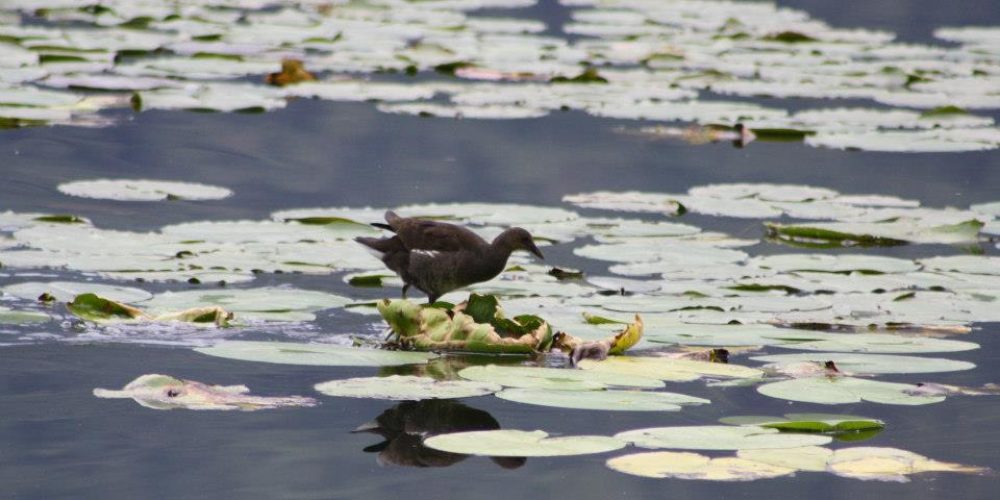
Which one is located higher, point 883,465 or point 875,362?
point 875,362

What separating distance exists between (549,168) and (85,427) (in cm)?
515

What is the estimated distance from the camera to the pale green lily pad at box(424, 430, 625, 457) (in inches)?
160

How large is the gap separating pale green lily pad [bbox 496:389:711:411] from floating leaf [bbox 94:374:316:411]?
59 centimetres

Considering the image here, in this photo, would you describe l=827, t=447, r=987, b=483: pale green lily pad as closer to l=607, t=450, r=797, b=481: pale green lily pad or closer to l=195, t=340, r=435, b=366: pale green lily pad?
l=607, t=450, r=797, b=481: pale green lily pad

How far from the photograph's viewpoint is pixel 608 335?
17.8 ft

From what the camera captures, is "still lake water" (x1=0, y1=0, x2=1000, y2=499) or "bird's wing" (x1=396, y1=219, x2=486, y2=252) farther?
"bird's wing" (x1=396, y1=219, x2=486, y2=252)

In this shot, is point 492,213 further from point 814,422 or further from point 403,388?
point 814,422

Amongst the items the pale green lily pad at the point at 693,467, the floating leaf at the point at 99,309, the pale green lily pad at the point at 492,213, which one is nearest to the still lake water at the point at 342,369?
the pale green lily pad at the point at 693,467

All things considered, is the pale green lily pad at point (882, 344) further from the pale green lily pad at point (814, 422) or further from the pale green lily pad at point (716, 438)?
the pale green lily pad at point (716, 438)

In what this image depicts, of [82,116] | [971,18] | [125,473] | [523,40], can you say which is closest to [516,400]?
[125,473]

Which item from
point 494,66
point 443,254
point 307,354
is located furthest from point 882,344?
point 494,66

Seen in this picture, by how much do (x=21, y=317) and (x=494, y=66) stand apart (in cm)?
777

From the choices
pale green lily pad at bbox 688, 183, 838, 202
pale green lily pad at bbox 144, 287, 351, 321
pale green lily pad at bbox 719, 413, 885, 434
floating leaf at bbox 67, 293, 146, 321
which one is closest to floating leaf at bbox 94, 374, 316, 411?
floating leaf at bbox 67, 293, 146, 321

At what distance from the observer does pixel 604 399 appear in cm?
457
